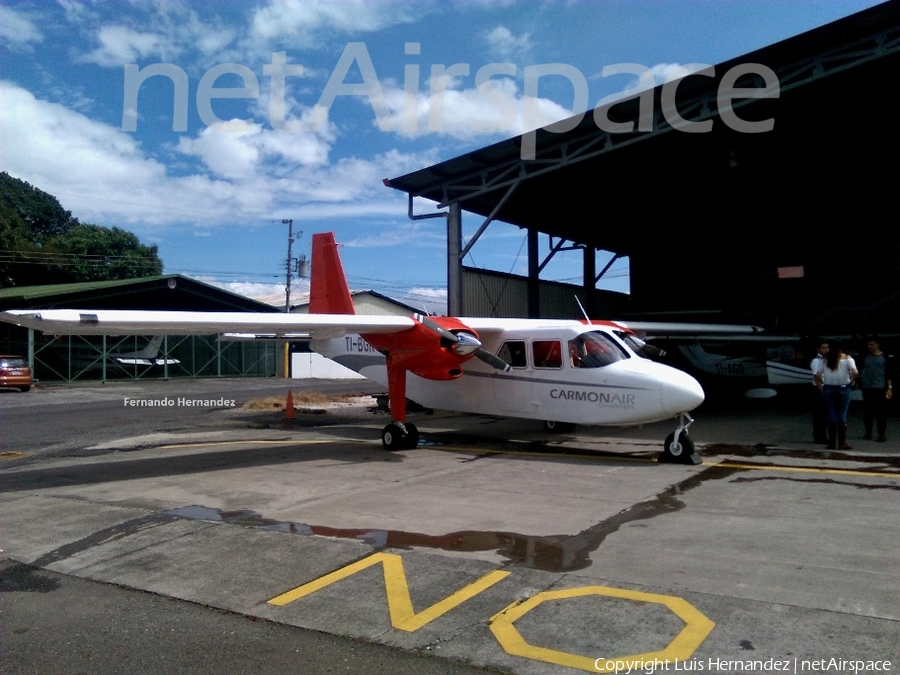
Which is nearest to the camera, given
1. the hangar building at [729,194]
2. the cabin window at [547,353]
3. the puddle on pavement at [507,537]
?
the puddle on pavement at [507,537]

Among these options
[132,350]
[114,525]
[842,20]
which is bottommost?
[114,525]

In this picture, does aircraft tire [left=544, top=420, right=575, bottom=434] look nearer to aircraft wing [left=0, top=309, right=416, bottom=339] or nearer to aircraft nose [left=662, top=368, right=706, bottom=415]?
aircraft wing [left=0, top=309, right=416, bottom=339]

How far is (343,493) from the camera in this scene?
30.8ft

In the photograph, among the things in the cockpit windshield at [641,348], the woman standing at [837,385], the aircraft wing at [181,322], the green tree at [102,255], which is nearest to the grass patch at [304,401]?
the aircraft wing at [181,322]

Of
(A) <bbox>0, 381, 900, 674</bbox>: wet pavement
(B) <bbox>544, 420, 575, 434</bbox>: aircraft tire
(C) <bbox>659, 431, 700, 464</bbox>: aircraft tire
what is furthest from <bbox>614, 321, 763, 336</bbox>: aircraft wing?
(C) <bbox>659, 431, 700, 464</bbox>: aircraft tire

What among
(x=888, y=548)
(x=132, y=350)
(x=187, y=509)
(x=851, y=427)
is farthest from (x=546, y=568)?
(x=132, y=350)

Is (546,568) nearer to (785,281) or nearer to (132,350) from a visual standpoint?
(785,281)

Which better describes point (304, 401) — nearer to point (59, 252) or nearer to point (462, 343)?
point (462, 343)

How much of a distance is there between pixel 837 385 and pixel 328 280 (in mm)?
11958

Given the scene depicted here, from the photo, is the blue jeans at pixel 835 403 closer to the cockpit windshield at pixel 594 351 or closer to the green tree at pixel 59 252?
the cockpit windshield at pixel 594 351

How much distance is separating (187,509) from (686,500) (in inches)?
243

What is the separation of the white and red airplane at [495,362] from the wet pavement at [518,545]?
94 centimetres

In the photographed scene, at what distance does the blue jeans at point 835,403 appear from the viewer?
12.1 meters

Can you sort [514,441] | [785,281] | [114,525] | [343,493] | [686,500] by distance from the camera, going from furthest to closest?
[785,281], [514,441], [343,493], [686,500], [114,525]
